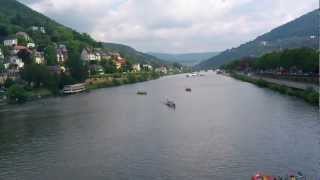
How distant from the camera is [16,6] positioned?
176250mm

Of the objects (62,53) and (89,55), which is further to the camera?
(89,55)

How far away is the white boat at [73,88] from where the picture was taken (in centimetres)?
7712

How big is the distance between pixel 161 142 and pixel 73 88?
4977cm

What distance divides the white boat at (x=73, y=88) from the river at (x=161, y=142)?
2600 cm

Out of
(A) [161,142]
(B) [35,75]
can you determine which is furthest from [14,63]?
(A) [161,142]

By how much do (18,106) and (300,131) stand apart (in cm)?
3411

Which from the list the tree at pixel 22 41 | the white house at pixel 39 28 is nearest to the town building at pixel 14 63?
the tree at pixel 22 41

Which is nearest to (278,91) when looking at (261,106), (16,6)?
(261,106)

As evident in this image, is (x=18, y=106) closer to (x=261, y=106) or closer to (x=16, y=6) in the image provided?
(x=261, y=106)

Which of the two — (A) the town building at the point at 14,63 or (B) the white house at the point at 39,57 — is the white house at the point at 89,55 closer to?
(B) the white house at the point at 39,57

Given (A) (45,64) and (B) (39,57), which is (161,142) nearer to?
(A) (45,64)

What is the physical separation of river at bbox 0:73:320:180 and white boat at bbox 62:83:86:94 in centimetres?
2600

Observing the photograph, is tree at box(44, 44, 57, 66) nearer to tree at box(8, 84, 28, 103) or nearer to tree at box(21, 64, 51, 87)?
tree at box(21, 64, 51, 87)

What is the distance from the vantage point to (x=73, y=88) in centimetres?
7925
